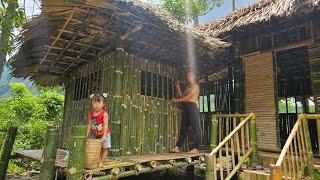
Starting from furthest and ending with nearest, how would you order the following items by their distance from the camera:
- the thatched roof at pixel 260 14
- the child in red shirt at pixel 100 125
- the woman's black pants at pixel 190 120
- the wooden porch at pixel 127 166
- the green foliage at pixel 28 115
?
the green foliage at pixel 28 115
the woman's black pants at pixel 190 120
the thatched roof at pixel 260 14
the child in red shirt at pixel 100 125
the wooden porch at pixel 127 166

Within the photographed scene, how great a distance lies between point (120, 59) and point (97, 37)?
2.21 ft

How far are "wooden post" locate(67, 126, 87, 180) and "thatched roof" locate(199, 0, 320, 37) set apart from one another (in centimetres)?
458

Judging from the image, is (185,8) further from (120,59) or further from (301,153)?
(301,153)

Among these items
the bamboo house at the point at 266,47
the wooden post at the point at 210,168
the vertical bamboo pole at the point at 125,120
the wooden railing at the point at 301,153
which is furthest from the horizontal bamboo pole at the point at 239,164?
the vertical bamboo pole at the point at 125,120

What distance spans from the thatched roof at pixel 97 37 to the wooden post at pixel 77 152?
2.01 metres

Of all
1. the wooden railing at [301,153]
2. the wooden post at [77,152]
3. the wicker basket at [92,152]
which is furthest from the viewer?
the wooden railing at [301,153]

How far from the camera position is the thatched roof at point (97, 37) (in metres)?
4.94

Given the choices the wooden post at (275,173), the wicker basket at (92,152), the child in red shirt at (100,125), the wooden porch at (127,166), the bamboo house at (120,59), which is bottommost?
the wooden porch at (127,166)

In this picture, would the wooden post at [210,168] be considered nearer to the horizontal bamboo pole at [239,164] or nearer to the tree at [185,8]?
the horizontal bamboo pole at [239,164]

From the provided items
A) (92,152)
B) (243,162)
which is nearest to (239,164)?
(243,162)

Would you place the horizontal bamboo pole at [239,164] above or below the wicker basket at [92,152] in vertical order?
below

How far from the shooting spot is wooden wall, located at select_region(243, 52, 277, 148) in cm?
686

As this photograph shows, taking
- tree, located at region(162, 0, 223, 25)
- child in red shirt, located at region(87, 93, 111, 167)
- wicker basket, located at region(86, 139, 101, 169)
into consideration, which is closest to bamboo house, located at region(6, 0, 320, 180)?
wicker basket, located at region(86, 139, 101, 169)

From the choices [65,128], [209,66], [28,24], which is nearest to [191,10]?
[209,66]
